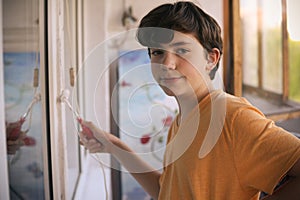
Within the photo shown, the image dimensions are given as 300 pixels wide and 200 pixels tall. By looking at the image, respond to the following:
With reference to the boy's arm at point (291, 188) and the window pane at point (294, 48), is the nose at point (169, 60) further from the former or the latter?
the window pane at point (294, 48)

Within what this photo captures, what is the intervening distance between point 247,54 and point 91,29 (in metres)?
0.57

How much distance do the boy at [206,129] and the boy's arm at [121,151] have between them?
0.08 metres

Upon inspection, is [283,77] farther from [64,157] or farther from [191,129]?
[64,157]

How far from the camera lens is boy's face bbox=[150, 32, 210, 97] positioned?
0.54 meters

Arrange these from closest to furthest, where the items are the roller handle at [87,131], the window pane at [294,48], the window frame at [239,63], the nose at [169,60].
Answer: the nose at [169,60] → the roller handle at [87,131] → the window pane at [294,48] → the window frame at [239,63]

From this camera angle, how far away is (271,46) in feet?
4.04

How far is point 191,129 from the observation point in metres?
0.58

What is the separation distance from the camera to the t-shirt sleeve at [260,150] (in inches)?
17.9

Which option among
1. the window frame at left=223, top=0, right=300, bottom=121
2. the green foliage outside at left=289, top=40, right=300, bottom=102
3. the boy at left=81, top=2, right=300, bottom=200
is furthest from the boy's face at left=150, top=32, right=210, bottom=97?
the green foliage outside at left=289, top=40, right=300, bottom=102

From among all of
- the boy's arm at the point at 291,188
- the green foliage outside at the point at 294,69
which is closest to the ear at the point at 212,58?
the boy's arm at the point at 291,188

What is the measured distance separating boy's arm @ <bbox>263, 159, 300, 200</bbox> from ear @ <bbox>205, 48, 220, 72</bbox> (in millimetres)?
217

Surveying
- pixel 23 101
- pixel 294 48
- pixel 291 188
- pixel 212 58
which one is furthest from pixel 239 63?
pixel 23 101

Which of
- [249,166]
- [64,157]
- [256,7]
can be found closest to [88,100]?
[64,157]

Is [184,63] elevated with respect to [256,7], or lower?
lower
